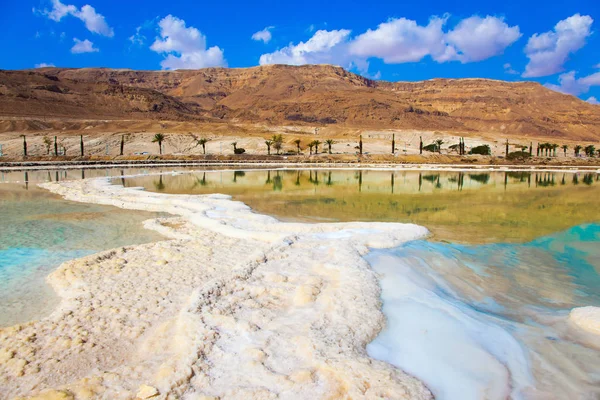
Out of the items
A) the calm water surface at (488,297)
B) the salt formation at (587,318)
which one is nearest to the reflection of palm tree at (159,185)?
the calm water surface at (488,297)

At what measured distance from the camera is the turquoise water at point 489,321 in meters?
4.33

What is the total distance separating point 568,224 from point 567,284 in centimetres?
818

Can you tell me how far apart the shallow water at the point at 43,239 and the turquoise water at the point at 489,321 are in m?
5.42

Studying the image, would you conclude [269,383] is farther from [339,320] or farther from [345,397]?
[339,320]

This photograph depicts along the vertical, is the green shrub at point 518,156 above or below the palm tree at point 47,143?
below

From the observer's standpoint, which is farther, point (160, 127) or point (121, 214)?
point (160, 127)

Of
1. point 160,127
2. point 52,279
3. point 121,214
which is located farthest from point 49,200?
A: point 160,127

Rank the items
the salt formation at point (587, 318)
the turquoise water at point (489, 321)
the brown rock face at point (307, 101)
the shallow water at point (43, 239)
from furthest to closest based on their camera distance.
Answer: the brown rock face at point (307, 101)
the shallow water at point (43, 239)
the salt formation at point (587, 318)
the turquoise water at point (489, 321)

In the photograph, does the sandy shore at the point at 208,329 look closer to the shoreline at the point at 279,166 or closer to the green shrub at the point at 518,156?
the shoreline at the point at 279,166

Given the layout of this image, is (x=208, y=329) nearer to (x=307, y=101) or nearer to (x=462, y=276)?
(x=462, y=276)

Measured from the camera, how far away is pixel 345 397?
3795 mm

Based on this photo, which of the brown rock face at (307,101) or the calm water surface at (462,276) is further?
the brown rock face at (307,101)

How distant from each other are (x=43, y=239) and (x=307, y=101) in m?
136

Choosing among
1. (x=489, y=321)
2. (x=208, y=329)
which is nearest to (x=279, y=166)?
(x=489, y=321)
